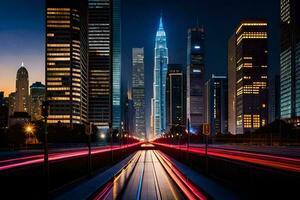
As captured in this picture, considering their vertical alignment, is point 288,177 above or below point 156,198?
above

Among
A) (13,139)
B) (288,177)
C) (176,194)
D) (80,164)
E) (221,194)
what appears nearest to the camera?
(288,177)

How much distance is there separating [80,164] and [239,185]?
15790 mm

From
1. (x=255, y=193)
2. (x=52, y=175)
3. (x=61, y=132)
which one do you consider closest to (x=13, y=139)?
(x=61, y=132)

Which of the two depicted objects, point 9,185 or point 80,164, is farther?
point 80,164

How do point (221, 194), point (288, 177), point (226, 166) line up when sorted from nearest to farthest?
point (288, 177)
point (221, 194)
point (226, 166)

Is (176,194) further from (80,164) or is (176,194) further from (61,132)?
(61,132)

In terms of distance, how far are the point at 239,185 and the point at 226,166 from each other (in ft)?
15.0

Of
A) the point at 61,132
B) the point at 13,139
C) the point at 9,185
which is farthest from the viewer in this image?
the point at 61,132

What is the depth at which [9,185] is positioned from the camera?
66.5ft

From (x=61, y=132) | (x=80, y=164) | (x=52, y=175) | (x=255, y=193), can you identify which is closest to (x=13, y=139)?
(x=61, y=132)

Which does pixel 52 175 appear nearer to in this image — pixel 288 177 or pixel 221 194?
pixel 221 194

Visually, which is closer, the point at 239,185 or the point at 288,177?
the point at 288,177

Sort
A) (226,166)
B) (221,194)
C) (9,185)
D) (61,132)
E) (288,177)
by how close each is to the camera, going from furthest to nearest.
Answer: (61,132) < (226,166) < (221,194) < (9,185) < (288,177)

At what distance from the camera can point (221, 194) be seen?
920 inches
